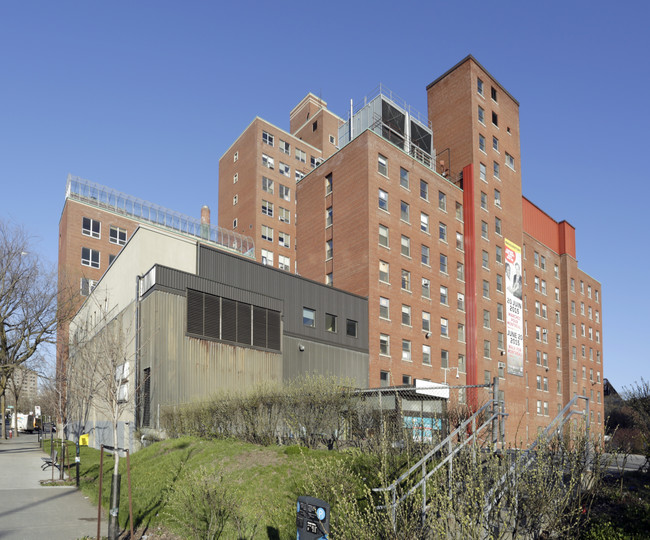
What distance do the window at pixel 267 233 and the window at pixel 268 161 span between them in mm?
7734

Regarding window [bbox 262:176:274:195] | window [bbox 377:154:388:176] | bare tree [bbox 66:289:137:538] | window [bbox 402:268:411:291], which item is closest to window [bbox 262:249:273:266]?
window [bbox 262:176:274:195]

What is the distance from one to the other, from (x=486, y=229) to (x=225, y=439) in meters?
38.6

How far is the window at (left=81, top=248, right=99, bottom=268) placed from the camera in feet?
197

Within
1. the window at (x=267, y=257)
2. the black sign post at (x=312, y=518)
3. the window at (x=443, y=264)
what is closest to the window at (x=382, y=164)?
the window at (x=443, y=264)

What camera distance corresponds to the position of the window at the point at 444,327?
47969 millimetres

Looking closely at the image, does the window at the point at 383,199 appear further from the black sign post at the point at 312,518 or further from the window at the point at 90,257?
the black sign post at the point at 312,518

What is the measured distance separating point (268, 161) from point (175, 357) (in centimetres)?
4588

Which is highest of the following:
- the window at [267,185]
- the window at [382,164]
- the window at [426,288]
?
the window at [267,185]

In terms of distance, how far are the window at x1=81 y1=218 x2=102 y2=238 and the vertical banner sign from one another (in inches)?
1653

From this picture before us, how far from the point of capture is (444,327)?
159 ft

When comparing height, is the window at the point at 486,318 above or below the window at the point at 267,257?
below

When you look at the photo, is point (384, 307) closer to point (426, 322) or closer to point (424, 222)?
point (426, 322)

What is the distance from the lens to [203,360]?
2888 centimetres

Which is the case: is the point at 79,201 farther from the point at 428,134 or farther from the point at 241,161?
the point at 428,134
